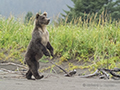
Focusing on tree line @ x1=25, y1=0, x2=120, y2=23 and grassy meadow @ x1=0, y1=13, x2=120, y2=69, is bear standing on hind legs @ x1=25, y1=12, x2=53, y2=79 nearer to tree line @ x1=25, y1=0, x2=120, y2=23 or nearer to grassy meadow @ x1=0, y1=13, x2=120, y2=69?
grassy meadow @ x1=0, y1=13, x2=120, y2=69

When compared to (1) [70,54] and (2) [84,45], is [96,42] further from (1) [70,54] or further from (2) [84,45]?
(1) [70,54]

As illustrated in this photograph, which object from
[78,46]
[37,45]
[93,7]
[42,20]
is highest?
[93,7]

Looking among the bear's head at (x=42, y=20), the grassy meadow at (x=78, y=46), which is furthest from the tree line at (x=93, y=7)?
the bear's head at (x=42, y=20)

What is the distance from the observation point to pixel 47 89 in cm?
158

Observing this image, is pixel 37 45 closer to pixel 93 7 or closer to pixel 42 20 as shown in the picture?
pixel 42 20

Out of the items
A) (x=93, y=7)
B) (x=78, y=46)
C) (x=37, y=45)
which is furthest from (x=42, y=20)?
(x=93, y=7)

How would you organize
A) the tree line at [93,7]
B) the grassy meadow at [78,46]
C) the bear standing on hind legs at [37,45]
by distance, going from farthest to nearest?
the tree line at [93,7] → the grassy meadow at [78,46] → the bear standing on hind legs at [37,45]

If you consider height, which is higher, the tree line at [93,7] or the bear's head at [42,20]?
the tree line at [93,7]

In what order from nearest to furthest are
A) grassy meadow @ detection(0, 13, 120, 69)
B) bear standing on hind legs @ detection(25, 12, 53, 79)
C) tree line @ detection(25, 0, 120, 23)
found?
1. bear standing on hind legs @ detection(25, 12, 53, 79)
2. grassy meadow @ detection(0, 13, 120, 69)
3. tree line @ detection(25, 0, 120, 23)

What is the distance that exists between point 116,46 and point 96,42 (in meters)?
0.65

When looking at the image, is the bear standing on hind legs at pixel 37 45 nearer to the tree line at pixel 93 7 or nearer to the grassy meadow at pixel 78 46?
the grassy meadow at pixel 78 46

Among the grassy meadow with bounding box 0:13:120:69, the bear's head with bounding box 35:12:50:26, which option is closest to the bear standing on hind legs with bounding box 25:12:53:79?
the bear's head with bounding box 35:12:50:26

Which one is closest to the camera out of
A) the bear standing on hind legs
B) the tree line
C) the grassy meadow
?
the bear standing on hind legs

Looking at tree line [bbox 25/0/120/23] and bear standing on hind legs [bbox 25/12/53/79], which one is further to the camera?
tree line [bbox 25/0/120/23]
